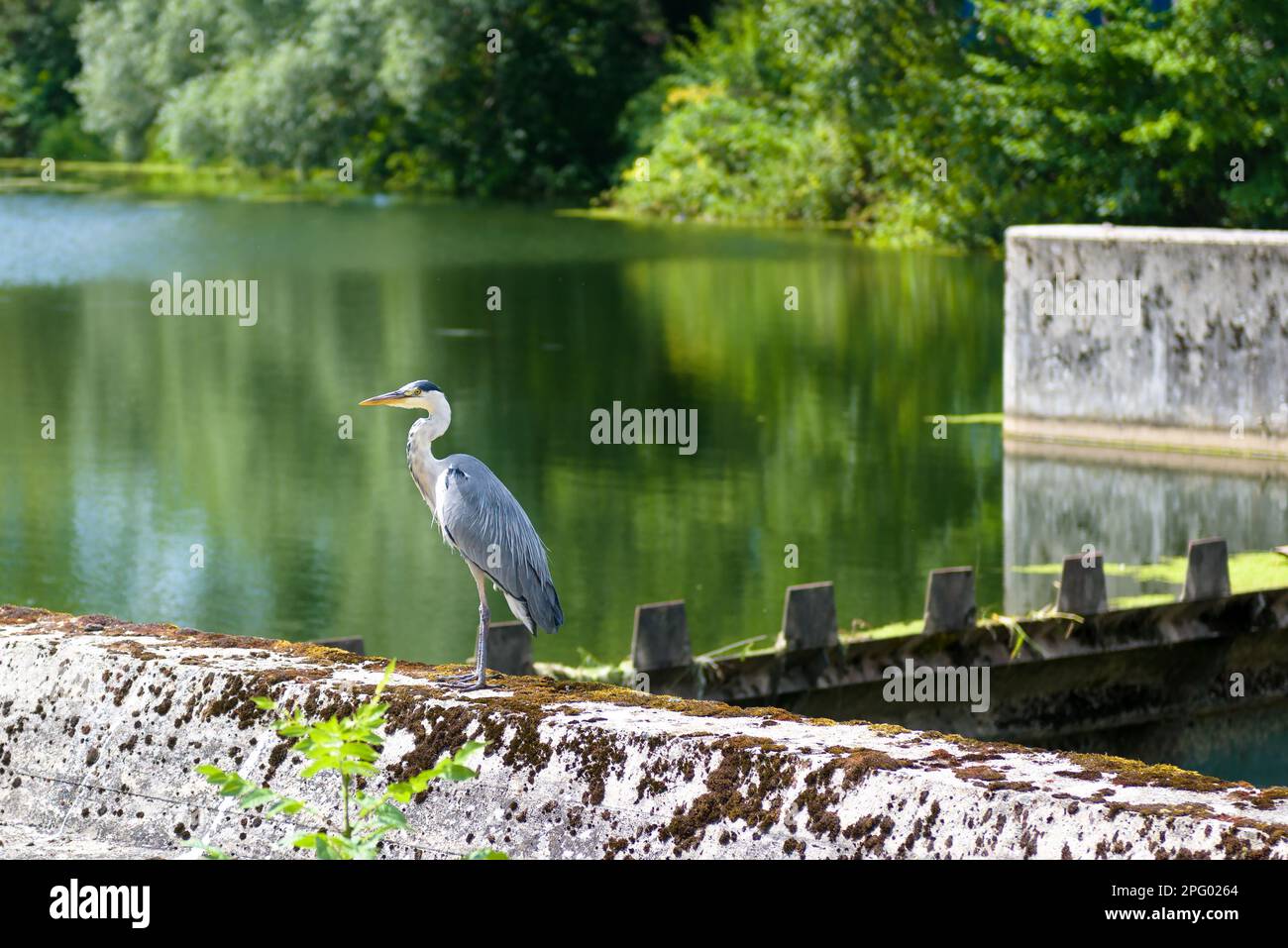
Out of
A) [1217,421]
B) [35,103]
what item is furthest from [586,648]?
[35,103]

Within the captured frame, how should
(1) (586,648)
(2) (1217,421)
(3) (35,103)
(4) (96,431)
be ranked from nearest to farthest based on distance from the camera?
(1) (586,648)
(2) (1217,421)
(4) (96,431)
(3) (35,103)

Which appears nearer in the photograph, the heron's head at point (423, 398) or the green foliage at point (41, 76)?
the heron's head at point (423, 398)

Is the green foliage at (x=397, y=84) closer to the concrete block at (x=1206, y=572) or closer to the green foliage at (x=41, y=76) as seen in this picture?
the green foliage at (x=41, y=76)

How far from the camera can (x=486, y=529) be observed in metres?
5.55

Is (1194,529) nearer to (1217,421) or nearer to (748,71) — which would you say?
(1217,421)

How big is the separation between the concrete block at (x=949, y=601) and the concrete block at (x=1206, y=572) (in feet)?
4.70

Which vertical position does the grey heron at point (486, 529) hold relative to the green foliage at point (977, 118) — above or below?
below

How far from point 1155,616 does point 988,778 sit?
7.90m

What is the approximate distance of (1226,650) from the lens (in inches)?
464

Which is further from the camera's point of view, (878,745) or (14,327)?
(14,327)

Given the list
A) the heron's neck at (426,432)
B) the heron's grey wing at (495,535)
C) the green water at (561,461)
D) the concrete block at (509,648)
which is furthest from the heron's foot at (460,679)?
the green water at (561,461)

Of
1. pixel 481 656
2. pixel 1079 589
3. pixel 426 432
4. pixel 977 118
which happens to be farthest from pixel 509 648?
pixel 977 118

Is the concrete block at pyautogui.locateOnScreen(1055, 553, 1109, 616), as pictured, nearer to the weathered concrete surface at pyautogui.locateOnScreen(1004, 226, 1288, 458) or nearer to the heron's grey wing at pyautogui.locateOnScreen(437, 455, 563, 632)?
the heron's grey wing at pyautogui.locateOnScreen(437, 455, 563, 632)

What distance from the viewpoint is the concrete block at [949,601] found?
11.0m
